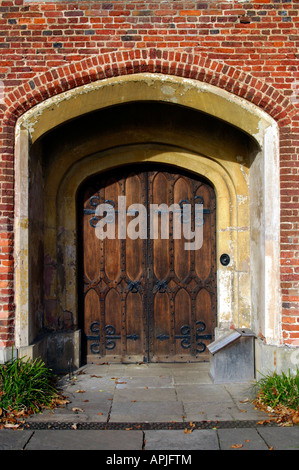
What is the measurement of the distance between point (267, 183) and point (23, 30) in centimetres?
326

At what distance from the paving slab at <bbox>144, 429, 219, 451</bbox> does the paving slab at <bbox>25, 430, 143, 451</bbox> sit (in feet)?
0.32

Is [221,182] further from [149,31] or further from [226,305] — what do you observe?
[149,31]

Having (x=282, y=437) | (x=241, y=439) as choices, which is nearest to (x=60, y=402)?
(x=241, y=439)

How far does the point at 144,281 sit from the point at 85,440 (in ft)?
8.88

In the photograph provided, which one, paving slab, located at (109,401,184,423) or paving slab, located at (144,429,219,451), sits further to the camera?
paving slab, located at (109,401,184,423)

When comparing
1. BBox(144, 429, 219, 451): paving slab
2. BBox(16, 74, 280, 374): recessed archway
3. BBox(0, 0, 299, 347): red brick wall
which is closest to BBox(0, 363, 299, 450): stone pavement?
BBox(144, 429, 219, 451): paving slab

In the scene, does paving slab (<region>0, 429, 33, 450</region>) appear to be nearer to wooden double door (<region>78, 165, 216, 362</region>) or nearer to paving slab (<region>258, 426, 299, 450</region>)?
paving slab (<region>258, 426, 299, 450</region>)

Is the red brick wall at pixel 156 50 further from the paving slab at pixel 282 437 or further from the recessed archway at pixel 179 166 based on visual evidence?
the paving slab at pixel 282 437

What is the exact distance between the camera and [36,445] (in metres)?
4.03

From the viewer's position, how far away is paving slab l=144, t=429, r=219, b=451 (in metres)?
3.99

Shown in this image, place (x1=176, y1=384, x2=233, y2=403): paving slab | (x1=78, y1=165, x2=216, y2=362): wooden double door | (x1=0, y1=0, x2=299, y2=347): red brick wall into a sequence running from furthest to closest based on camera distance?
(x1=78, y1=165, x2=216, y2=362): wooden double door
(x1=0, y1=0, x2=299, y2=347): red brick wall
(x1=176, y1=384, x2=233, y2=403): paving slab

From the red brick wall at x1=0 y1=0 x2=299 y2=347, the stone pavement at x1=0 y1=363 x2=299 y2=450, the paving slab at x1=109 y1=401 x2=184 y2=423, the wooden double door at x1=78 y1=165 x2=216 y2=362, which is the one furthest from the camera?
the wooden double door at x1=78 y1=165 x2=216 y2=362

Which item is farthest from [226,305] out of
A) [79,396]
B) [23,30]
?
[23,30]

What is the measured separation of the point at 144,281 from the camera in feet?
21.5
